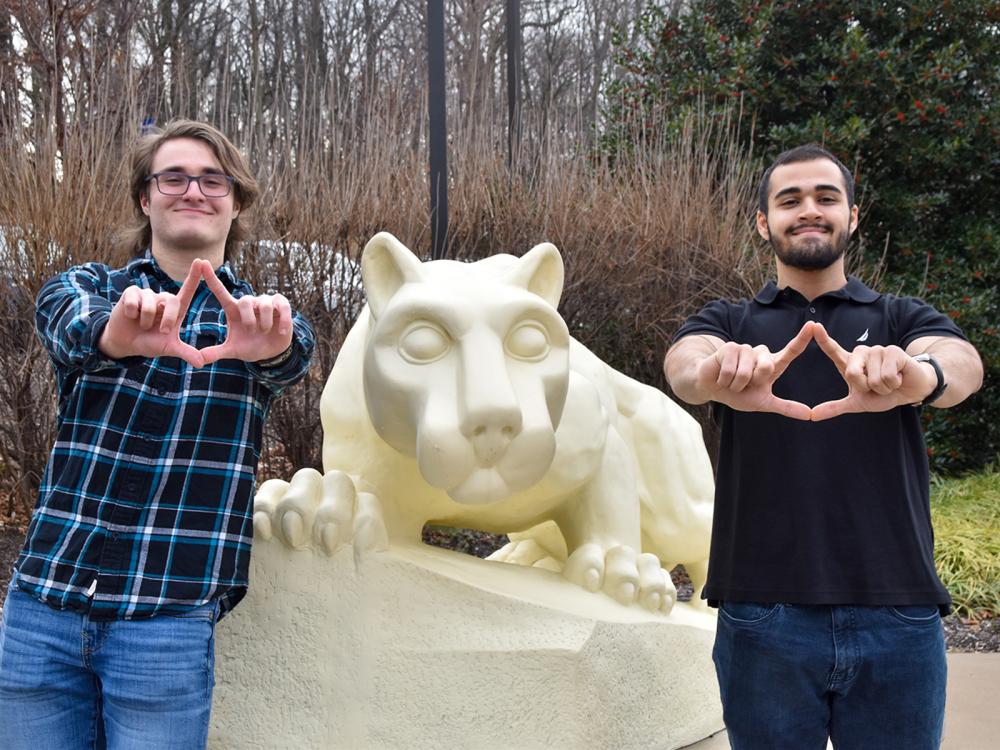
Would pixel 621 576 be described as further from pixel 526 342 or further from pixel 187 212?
pixel 187 212

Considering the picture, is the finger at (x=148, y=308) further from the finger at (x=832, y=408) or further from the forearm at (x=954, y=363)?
the forearm at (x=954, y=363)

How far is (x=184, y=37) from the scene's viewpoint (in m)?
12.2

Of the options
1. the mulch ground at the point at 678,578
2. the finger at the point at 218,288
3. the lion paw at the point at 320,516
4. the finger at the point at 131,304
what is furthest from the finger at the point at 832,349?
the mulch ground at the point at 678,578

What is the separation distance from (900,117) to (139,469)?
21.7 feet

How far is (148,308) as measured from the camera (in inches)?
56.3

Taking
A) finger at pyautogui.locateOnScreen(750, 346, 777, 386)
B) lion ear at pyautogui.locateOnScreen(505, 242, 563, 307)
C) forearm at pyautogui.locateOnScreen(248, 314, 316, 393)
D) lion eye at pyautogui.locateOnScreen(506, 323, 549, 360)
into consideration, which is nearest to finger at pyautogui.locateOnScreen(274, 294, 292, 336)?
forearm at pyautogui.locateOnScreen(248, 314, 316, 393)

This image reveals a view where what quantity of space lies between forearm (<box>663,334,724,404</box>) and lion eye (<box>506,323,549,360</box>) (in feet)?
1.01

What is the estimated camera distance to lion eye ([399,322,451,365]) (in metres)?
1.91

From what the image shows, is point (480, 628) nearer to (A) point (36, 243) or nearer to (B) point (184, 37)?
(A) point (36, 243)

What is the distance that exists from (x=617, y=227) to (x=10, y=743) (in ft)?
14.3

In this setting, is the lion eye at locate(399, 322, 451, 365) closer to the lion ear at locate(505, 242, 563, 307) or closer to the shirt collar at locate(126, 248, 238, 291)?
the lion ear at locate(505, 242, 563, 307)

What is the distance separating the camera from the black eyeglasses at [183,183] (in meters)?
1.84

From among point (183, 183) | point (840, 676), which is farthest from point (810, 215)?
point (183, 183)

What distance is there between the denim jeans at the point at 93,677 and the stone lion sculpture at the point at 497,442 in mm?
545
